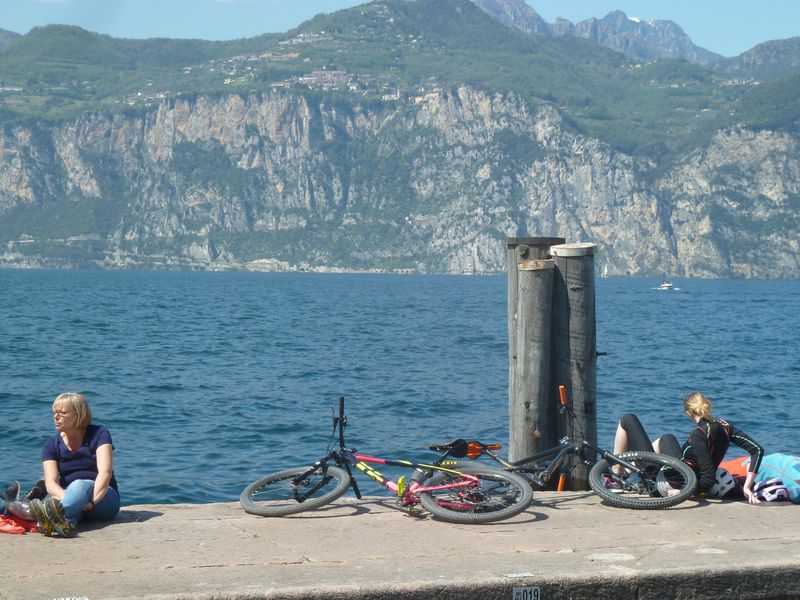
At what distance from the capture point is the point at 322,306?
112938 mm

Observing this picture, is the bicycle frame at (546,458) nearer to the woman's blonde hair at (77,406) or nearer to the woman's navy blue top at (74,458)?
the woman's navy blue top at (74,458)

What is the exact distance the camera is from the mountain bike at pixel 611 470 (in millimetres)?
10500

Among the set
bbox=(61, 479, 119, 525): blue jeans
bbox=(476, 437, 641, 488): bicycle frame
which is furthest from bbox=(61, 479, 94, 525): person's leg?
bbox=(476, 437, 641, 488): bicycle frame

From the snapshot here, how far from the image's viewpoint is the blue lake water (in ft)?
79.4

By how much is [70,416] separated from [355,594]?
3702 mm

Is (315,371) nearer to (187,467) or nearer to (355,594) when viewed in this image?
(187,467)

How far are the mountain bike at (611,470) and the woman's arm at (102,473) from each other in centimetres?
329

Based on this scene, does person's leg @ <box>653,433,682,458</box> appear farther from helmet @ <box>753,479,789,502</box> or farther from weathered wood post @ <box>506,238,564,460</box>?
weathered wood post @ <box>506,238,564,460</box>

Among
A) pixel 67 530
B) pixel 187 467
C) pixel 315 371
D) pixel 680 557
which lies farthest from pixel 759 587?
pixel 315 371

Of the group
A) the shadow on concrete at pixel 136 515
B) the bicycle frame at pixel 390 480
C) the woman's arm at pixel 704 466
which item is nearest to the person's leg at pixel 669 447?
the woman's arm at pixel 704 466

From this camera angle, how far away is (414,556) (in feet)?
27.4

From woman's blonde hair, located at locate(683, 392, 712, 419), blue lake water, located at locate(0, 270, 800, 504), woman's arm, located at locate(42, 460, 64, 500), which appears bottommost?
blue lake water, located at locate(0, 270, 800, 504)

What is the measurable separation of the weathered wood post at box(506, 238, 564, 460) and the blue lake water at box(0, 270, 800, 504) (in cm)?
806

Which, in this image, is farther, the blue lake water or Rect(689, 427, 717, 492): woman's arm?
the blue lake water
